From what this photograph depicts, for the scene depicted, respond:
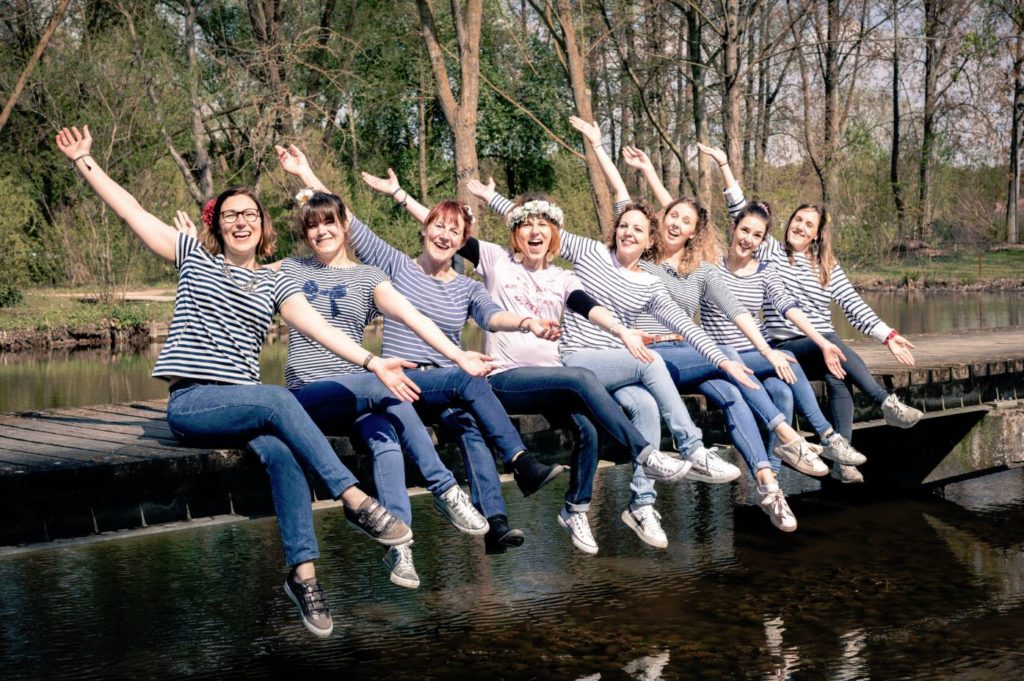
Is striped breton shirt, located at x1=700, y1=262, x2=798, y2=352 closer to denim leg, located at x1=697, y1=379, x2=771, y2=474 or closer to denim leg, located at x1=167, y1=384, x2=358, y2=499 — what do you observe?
denim leg, located at x1=697, y1=379, x2=771, y2=474

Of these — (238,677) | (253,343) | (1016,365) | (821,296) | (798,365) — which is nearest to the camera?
(253,343)

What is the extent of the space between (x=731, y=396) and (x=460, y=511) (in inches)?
78.0

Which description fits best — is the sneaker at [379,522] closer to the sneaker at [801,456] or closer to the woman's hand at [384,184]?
the woman's hand at [384,184]

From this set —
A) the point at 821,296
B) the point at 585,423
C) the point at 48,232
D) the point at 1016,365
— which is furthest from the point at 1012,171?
the point at 585,423

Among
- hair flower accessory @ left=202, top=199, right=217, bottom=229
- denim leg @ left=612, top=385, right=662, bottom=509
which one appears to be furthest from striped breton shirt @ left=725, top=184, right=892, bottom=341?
hair flower accessory @ left=202, top=199, right=217, bottom=229

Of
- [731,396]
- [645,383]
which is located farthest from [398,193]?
[731,396]

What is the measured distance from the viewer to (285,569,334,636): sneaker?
492cm

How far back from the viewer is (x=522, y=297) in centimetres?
622

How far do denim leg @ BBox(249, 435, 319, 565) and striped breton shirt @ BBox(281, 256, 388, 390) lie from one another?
0.72m

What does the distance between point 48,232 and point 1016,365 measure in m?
21.3

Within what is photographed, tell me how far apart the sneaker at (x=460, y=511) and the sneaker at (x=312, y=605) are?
686mm

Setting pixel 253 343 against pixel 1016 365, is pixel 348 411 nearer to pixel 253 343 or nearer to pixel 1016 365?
pixel 253 343

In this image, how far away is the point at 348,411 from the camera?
5402mm

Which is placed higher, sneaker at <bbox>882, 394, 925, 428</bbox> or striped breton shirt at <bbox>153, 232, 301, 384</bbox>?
striped breton shirt at <bbox>153, 232, 301, 384</bbox>
